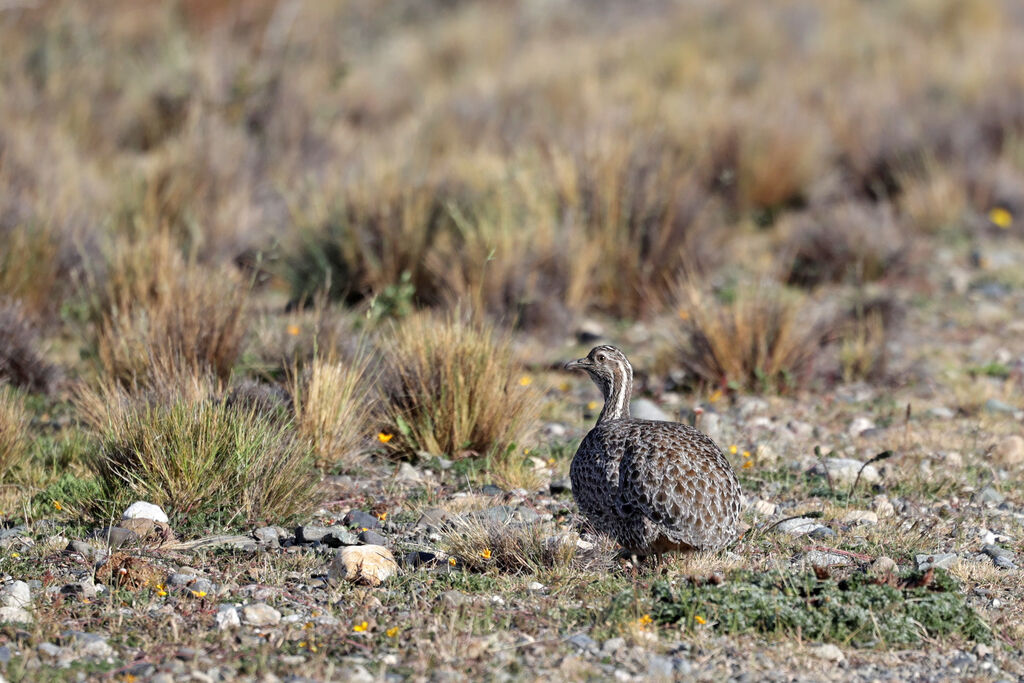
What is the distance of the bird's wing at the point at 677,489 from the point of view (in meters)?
5.14

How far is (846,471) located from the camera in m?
6.82

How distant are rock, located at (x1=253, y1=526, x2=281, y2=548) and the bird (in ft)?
4.35

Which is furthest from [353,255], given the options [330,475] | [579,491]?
[579,491]

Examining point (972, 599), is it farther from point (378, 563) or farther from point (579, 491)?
point (378, 563)

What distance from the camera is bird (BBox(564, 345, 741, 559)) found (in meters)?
5.15

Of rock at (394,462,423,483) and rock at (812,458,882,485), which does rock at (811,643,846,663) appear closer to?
rock at (812,458,882,485)

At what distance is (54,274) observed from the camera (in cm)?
935

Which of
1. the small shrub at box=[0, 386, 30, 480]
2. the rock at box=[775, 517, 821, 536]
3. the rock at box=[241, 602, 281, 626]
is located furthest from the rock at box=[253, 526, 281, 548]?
the rock at box=[775, 517, 821, 536]

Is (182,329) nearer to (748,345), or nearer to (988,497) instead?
(748,345)

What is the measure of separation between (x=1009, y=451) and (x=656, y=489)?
2941 mm

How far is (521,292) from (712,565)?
4558 mm

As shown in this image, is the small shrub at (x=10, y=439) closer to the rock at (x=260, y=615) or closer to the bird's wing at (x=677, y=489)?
the rock at (x=260, y=615)

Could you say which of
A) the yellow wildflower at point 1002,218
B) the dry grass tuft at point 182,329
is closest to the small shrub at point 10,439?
the dry grass tuft at point 182,329

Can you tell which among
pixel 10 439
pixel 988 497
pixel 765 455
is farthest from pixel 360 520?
pixel 988 497
